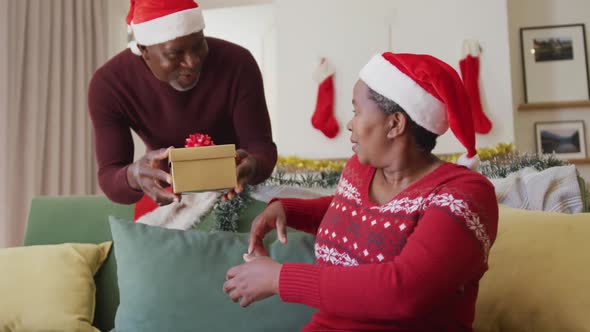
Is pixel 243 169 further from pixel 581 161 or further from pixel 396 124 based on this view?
pixel 581 161

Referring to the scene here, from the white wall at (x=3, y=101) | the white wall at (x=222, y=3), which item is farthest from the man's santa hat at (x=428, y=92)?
the white wall at (x=222, y=3)

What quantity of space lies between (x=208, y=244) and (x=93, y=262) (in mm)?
478

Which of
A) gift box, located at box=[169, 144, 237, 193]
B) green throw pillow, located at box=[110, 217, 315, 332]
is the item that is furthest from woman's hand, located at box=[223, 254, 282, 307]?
green throw pillow, located at box=[110, 217, 315, 332]

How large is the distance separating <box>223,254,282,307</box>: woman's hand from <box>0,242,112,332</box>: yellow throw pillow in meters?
0.80

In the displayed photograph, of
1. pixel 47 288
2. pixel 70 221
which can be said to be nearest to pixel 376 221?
pixel 47 288

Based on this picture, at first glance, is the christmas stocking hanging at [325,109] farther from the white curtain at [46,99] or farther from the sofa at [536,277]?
the sofa at [536,277]

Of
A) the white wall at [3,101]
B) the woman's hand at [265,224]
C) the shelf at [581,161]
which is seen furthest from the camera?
the shelf at [581,161]

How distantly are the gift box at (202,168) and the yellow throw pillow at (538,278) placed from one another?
633 millimetres

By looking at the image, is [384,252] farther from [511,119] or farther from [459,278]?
[511,119]

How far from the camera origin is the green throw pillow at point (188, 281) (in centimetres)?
143

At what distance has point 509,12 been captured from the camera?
12.4ft

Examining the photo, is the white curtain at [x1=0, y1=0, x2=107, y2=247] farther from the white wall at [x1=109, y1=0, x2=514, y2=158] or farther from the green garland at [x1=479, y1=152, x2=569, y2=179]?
the green garland at [x1=479, y1=152, x2=569, y2=179]

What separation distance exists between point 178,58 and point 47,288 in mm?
906

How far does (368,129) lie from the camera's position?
114 centimetres
